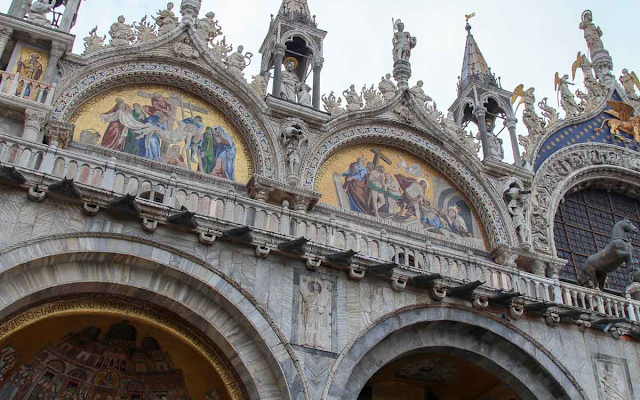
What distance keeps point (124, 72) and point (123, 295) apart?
593cm

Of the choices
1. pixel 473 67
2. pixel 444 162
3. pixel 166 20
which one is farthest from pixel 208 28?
pixel 473 67

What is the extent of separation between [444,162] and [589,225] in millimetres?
4658

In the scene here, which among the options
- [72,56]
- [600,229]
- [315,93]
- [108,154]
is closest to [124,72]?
[72,56]

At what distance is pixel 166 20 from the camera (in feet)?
50.3

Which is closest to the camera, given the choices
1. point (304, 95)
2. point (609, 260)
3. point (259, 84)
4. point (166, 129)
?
point (166, 129)

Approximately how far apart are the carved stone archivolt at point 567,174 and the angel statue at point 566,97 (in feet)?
3.78

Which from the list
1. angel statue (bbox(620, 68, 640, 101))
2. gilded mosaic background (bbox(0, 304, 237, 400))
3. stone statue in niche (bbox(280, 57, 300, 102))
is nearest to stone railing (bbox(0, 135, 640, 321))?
gilded mosaic background (bbox(0, 304, 237, 400))

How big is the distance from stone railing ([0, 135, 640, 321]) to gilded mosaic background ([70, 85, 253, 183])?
2.71ft

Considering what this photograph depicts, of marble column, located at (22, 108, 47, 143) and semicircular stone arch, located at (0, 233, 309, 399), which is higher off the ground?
marble column, located at (22, 108, 47, 143)

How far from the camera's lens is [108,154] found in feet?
44.1

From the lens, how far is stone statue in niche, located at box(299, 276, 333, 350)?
10.4m

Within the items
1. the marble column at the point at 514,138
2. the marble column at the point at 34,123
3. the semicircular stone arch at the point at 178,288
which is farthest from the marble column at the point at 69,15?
the marble column at the point at 514,138

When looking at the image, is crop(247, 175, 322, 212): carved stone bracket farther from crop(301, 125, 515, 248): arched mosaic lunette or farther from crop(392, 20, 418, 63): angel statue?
crop(392, 20, 418, 63): angel statue

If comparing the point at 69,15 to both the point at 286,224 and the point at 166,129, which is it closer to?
the point at 166,129
